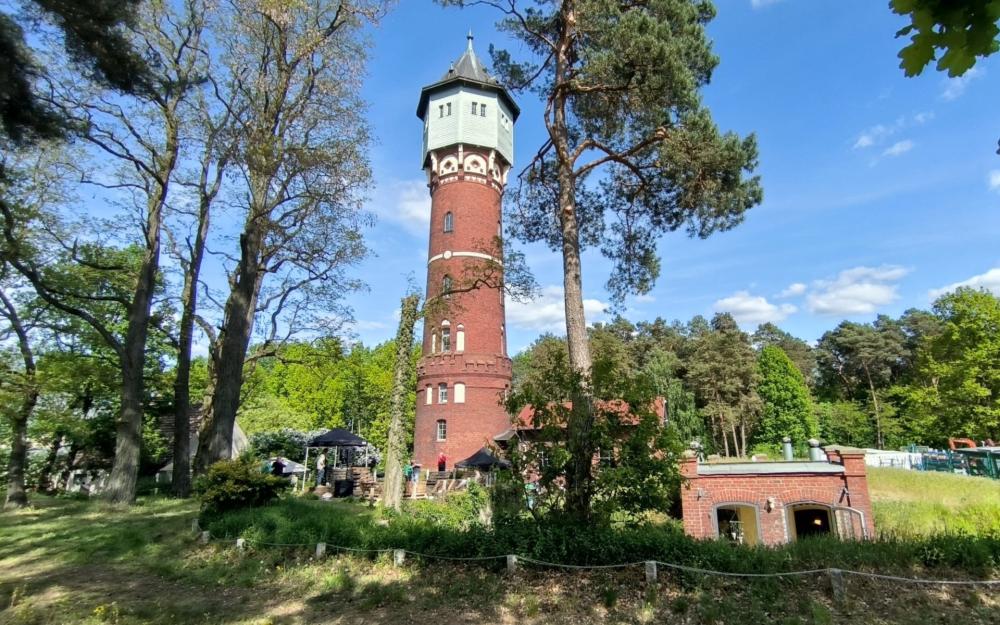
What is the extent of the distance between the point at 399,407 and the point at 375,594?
8863 millimetres

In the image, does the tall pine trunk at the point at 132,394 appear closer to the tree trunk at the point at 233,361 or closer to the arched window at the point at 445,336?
the tree trunk at the point at 233,361

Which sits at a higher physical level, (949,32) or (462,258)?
(462,258)

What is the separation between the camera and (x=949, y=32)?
1.68 meters

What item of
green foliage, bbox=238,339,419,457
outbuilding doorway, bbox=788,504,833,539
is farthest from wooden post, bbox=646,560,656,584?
green foliage, bbox=238,339,419,457

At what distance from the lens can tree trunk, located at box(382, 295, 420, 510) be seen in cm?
1434

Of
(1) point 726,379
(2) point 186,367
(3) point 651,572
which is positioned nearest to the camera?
(3) point 651,572

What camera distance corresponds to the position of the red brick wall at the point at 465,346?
25.9 metres

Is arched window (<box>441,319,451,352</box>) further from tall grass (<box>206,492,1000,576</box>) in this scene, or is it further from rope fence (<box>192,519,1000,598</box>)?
tall grass (<box>206,492,1000,576</box>)

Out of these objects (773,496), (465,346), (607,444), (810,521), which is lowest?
(810,521)

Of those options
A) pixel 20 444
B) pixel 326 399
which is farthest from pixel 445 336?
pixel 326 399

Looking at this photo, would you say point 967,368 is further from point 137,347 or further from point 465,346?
point 137,347

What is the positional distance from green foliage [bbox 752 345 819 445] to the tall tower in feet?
91.6

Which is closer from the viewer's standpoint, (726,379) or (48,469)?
(48,469)

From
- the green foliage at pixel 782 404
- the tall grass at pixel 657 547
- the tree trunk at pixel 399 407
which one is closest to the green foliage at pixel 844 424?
the green foliage at pixel 782 404
